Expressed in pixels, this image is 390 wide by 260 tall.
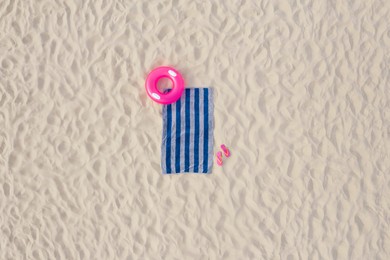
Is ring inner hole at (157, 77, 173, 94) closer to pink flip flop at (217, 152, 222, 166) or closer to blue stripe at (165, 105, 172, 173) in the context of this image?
blue stripe at (165, 105, 172, 173)

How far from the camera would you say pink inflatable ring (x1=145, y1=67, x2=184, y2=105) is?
3.62ft

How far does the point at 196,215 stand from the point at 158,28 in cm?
43

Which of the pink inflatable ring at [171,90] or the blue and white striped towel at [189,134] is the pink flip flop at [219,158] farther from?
the pink inflatable ring at [171,90]

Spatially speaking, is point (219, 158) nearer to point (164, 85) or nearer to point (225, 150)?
point (225, 150)

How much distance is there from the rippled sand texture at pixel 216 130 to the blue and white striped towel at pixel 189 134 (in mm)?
24

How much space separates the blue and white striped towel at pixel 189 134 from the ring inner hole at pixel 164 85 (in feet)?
0.11

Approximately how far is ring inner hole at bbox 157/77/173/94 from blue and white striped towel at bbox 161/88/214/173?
0.03m

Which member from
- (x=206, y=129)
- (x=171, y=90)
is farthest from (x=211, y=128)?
(x=171, y=90)

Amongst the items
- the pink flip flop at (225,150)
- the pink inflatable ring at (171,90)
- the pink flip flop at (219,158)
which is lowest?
the pink flip flop at (219,158)

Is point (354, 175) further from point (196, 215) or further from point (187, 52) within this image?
point (187, 52)

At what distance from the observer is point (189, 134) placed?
1132 millimetres

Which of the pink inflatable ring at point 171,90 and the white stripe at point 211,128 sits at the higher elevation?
the pink inflatable ring at point 171,90

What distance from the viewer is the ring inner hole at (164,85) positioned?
1.14 meters

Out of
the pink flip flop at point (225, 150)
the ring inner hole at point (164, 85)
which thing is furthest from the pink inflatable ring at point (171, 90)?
the pink flip flop at point (225, 150)
